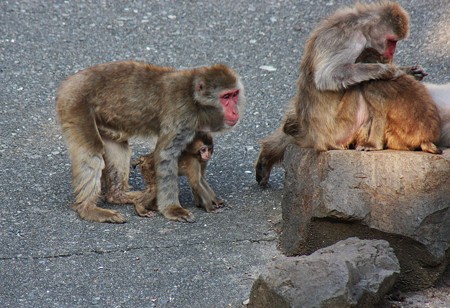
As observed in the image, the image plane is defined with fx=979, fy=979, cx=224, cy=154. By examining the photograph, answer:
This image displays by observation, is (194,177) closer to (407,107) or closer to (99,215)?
(99,215)

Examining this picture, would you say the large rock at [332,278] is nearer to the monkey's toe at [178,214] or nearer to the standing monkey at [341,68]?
the standing monkey at [341,68]

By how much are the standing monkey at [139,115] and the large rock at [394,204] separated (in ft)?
4.38

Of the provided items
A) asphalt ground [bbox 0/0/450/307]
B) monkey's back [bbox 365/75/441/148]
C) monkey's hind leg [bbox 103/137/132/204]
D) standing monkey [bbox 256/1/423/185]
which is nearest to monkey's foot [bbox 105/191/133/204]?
monkey's hind leg [bbox 103/137/132/204]

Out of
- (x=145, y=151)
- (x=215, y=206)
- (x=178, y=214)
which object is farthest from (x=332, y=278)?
(x=145, y=151)

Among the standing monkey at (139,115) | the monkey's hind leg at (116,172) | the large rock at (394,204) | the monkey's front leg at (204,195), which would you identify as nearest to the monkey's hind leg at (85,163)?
the standing monkey at (139,115)

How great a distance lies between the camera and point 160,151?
716 cm

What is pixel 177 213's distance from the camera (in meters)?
7.08

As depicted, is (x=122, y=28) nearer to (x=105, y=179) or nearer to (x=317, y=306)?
(x=105, y=179)

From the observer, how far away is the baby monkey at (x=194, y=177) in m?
7.24

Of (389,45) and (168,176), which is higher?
(389,45)

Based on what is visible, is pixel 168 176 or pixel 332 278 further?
pixel 168 176

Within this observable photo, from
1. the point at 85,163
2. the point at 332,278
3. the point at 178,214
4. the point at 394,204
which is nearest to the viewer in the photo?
the point at 332,278

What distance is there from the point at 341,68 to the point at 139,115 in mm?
1856

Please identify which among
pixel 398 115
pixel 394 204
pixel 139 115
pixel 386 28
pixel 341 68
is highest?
pixel 386 28
